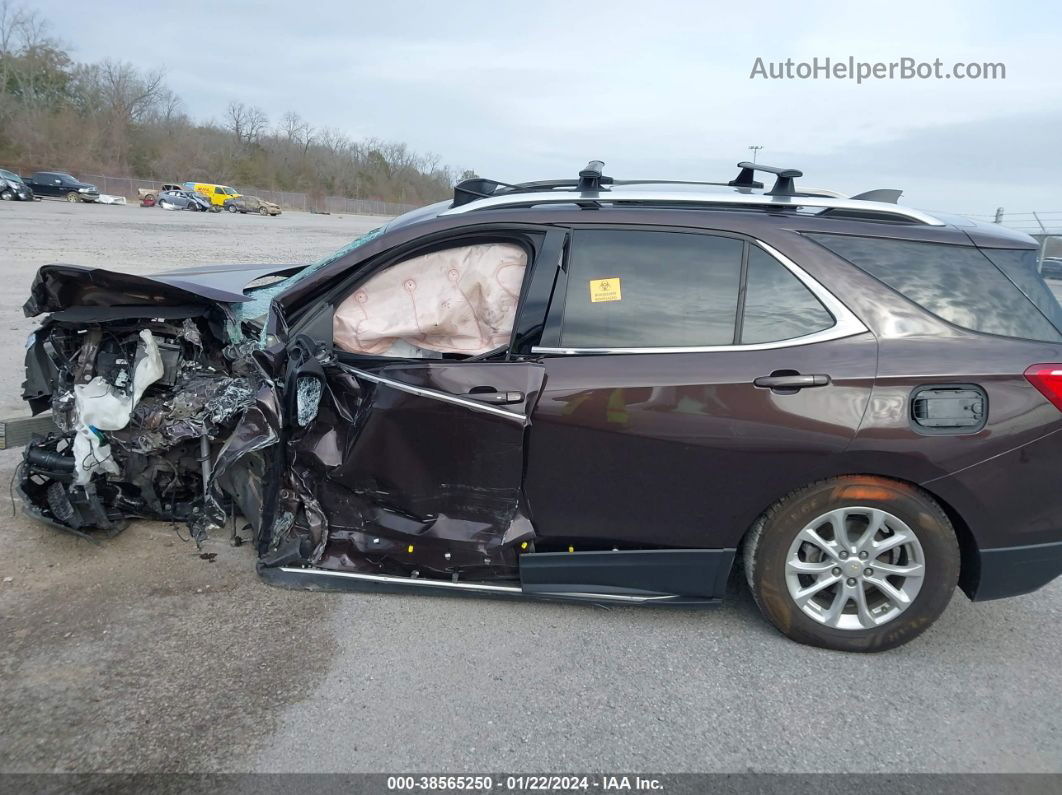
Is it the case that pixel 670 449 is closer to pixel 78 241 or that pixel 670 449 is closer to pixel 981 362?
pixel 981 362

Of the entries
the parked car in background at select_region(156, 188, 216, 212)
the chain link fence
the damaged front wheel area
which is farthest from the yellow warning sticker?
the chain link fence

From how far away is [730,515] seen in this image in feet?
9.95

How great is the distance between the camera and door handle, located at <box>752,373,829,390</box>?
288cm

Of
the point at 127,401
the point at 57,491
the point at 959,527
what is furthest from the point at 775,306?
the point at 57,491

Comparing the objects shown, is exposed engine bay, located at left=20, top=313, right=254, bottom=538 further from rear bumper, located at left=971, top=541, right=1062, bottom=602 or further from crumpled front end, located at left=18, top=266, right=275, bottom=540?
rear bumper, located at left=971, top=541, right=1062, bottom=602

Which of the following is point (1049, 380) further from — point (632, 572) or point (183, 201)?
point (183, 201)

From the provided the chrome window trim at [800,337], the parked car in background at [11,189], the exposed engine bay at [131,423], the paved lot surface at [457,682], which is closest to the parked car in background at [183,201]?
the parked car in background at [11,189]

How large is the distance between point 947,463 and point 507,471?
1736 millimetres

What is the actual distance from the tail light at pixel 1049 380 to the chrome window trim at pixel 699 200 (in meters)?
0.72

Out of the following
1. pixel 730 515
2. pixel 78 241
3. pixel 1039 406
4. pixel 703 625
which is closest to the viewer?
pixel 1039 406

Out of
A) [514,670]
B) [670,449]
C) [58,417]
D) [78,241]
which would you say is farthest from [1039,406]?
[78,241]

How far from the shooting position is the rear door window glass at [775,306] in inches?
117

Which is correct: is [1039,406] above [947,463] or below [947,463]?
above

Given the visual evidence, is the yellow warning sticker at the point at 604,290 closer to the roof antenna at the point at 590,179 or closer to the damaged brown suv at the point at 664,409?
the damaged brown suv at the point at 664,409
